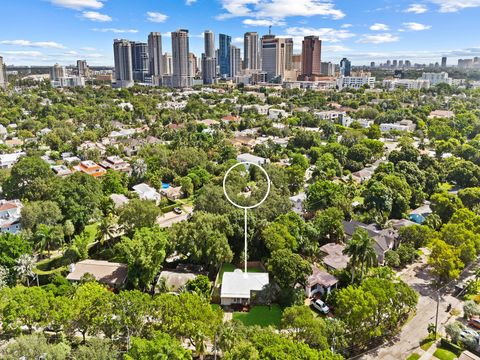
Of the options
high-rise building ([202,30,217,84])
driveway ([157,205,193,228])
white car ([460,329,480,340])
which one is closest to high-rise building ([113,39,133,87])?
high-rise building ([202,30,217,84])

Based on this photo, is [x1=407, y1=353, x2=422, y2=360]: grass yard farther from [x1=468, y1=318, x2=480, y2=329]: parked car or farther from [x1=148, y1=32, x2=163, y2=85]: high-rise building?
[x1=148, y1=32, x2=163, y2=85]: high-rise building

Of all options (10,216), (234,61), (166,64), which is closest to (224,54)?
(234,61)

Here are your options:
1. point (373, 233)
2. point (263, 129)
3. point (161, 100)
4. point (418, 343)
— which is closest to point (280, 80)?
point (161, 100)

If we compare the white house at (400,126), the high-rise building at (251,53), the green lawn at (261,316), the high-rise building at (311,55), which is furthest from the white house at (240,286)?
the high-rise building at (251,53)

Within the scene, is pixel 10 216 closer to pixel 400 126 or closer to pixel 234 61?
pixel 400 126

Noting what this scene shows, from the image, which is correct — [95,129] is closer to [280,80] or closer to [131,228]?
[131,228]

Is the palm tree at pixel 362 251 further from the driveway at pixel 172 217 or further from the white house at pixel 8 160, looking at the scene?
the white house at pixel 8 160
